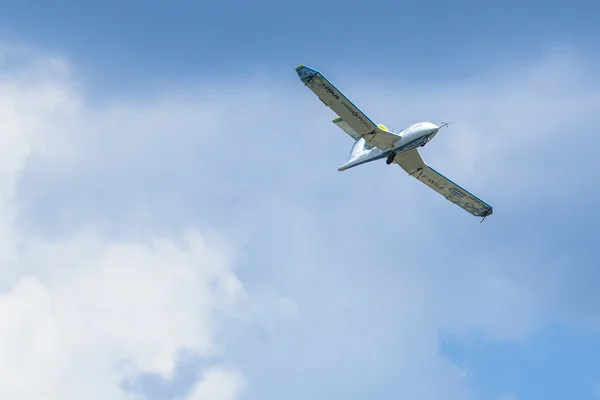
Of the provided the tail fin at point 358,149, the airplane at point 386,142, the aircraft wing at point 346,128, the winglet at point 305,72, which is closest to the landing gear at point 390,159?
the airplane at point 386,142

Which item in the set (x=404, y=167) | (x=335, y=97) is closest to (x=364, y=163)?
(x=404, y=167)

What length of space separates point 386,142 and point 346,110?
6.38m

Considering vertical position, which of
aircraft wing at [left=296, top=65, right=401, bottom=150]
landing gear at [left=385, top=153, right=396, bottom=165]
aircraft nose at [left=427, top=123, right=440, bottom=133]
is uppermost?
aircraft wing at [left=296, top=65, right=401, bottom=150]

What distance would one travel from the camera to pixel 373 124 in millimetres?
96375

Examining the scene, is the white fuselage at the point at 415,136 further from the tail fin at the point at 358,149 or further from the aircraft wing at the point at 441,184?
the tail fin at the point at 358,149

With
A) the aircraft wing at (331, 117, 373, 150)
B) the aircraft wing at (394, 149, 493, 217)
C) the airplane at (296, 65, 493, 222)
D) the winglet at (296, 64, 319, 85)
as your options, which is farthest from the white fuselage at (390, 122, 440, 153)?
the winglet at (296, 64, 319, 85)

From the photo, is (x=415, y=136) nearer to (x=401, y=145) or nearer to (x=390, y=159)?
(x=401, y=145)

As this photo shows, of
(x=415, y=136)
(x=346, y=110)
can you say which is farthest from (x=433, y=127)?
(x=346, y=110)

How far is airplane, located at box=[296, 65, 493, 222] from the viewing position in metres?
93.4

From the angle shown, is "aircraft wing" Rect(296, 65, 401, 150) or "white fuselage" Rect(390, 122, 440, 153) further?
"white fuselage" Rect(390, 122, 440, 153)

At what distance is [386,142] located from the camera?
325ft

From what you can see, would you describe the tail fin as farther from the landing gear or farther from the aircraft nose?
the aircraft nose

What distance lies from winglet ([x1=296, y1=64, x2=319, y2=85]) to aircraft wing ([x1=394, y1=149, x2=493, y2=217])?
14.4 metres

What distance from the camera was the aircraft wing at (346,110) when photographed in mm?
92188
